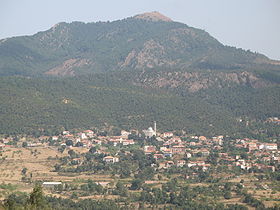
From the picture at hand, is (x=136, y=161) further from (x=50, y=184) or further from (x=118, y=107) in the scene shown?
(x=118, y=107)

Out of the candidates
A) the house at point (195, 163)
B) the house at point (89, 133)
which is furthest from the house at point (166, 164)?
the house at point (89, 133)

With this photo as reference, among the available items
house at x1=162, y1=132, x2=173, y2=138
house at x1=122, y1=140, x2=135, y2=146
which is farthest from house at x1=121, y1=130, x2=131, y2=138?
house at x1=162, y1=132, x2=173, y2=138

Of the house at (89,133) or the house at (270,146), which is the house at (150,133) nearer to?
the house at (89,133)

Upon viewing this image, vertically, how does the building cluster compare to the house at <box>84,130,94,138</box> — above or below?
below

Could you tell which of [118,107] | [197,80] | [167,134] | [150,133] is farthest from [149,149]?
[197,80]

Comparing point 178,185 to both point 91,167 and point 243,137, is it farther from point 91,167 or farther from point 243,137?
point 243,137

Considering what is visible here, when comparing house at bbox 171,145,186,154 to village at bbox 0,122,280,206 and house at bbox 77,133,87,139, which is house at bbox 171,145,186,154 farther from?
house at bbox 77,133,87,139

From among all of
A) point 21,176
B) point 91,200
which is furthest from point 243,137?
point 91,200

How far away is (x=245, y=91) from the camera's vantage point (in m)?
167

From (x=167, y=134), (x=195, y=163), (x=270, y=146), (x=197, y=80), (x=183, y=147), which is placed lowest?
(x=195, y=163)

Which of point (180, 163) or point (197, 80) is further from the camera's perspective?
point (197, 80)

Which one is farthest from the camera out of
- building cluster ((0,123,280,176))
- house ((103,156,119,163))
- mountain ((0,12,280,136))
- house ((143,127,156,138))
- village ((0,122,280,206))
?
mountain ((0,12,280,136))

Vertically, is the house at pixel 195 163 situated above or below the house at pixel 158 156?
below

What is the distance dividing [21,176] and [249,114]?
67.1m
